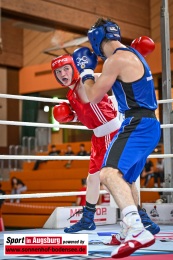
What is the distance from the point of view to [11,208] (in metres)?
9.02

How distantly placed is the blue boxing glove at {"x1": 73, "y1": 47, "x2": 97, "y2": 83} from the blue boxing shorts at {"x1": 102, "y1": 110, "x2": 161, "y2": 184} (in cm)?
28

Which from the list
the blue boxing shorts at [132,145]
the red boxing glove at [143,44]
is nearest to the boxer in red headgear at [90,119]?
the red boxing glove at [143,44]

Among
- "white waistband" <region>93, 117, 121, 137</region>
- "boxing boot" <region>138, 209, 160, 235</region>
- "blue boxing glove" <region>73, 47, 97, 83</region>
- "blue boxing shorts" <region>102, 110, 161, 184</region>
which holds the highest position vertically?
"blue boxing glove" <region>73, 47, 97, 83</region>

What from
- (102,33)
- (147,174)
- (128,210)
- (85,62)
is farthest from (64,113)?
(147,174)

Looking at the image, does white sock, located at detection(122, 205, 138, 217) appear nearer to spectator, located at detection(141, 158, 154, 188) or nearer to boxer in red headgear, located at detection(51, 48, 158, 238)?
boxer in red headgear, located at detection(51, 48, 158, 238)

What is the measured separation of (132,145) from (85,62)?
18.1 inches

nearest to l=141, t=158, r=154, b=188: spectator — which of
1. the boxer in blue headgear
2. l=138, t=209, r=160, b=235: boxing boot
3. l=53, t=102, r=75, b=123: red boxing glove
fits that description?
l=53, t=102, r=75, b=123: red boxing glove

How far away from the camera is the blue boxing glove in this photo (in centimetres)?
227

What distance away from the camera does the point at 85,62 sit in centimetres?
230

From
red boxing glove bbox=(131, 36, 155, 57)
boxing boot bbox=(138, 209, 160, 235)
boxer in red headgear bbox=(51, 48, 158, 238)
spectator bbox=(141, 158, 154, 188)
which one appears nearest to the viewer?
boxing boot bbox=(138, 209, 160, 235)

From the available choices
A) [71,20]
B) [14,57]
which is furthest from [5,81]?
[71,20]

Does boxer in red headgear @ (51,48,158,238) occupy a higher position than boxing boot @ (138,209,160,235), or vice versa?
boxer in red headgear @ (51,48,158,238)

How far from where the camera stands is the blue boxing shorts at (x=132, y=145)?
2123 millimetres

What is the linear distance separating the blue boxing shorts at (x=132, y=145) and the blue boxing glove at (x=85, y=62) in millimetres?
285
